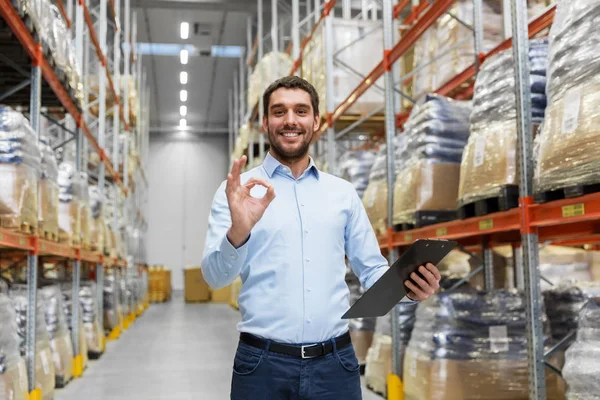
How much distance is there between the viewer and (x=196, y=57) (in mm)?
21406

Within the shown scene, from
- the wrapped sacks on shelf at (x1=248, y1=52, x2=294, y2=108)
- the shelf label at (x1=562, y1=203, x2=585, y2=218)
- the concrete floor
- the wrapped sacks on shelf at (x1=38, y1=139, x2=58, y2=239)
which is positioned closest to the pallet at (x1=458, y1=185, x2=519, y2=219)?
the shelf label at (x1=562, y1=203, x2=585, y2=218)

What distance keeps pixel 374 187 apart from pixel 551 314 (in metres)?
2.63

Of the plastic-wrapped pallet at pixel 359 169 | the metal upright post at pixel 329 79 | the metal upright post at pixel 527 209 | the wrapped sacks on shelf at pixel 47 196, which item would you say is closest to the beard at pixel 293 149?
the metal upright post at pixel 527 209

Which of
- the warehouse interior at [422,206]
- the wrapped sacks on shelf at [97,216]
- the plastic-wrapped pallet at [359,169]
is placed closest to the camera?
the warehouse interior at [422,206]

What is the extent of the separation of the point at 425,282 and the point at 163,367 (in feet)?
22.8

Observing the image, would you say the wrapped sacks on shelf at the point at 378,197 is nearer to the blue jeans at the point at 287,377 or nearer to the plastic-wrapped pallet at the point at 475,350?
the plastic-wrapped pallet at the point at 475,350

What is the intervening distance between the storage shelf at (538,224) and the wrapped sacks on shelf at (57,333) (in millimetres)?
3531

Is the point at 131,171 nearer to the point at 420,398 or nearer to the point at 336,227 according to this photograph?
the point at 420,398

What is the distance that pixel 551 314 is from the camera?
4586 millimetres

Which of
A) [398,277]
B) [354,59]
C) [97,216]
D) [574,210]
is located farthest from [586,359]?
[97,216]

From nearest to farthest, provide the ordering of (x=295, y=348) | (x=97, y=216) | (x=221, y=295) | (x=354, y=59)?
(x=295, y=348), (x=354, y=59), (x=97, y=216), (x=221, y=295)

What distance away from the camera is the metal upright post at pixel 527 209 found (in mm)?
3453

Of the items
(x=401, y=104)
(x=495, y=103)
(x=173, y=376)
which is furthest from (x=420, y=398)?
(x=401, y=104)

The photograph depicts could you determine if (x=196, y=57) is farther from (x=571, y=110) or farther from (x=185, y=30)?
(x=571, y=110)
